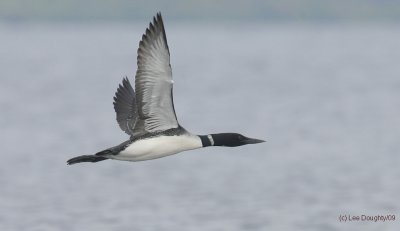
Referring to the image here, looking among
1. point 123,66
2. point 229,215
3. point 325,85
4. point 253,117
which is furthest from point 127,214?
point 123,66

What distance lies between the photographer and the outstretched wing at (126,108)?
57.6ft

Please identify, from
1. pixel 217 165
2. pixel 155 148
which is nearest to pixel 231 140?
pixel 155 148

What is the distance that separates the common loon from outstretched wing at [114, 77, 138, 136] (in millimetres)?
1520

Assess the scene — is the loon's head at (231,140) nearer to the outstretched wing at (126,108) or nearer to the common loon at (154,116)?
the common loon at (154,116)

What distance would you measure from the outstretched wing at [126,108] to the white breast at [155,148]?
172cm

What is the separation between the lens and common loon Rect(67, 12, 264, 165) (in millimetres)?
15078

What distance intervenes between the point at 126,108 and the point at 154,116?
2.56 metres

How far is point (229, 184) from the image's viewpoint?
22.4 metres

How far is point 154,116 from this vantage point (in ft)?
51.3

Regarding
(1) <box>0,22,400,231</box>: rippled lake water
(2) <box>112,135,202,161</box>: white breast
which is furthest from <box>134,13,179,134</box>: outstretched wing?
(1) <box>0,22,400,231</box>: rippled lake water

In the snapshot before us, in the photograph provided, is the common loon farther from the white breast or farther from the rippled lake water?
the rippled lake water

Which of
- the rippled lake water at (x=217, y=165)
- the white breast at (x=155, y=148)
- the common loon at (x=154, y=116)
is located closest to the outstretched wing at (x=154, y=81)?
the common loon at (x=154, y=116)

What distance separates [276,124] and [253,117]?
2.93 metres

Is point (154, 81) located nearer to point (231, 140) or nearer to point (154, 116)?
point (154, 116)
